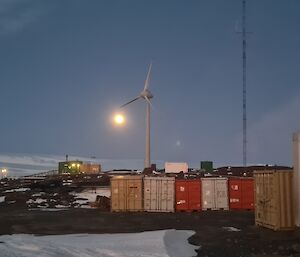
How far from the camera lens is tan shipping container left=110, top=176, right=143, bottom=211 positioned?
34406mm

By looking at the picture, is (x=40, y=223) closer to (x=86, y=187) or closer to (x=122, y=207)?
(x=122, y=207)

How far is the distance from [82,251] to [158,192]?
741 inches

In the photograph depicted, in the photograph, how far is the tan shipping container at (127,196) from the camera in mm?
34406

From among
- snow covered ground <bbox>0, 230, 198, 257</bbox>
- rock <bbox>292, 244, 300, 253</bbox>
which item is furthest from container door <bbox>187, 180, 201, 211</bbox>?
rock <bbox>292, 244, 300, 253</bbox>

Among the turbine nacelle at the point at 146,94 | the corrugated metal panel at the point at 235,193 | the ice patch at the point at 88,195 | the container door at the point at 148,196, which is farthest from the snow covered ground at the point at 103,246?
the turbine nacelle at the point at 146,94


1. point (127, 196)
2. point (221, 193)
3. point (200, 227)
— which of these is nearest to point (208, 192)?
point (221, 193)

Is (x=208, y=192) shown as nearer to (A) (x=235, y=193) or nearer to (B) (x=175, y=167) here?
(A) (x=235, y=193)

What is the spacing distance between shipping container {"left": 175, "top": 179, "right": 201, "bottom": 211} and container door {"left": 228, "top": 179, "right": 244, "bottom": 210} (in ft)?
7.99

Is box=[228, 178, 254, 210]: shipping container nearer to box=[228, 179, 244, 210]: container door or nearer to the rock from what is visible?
box=[228, 179, 244, 210]: container door

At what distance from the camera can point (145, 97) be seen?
2367 inches

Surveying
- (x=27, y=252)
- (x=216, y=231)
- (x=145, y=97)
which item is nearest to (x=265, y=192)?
(x=216, y=231)

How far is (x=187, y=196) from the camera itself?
3434cm

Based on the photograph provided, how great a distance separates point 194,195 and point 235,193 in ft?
10.2

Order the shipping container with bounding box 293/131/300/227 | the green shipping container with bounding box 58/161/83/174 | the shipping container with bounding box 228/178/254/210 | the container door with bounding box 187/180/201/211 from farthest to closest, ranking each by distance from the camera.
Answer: the green shipping container with bounding box 58/161/83/174, the shipping container with bounding box 228/178/254/210, the container door with bounding box 187/180/201/211, the shipping container with bounding box 293/131/300/227
